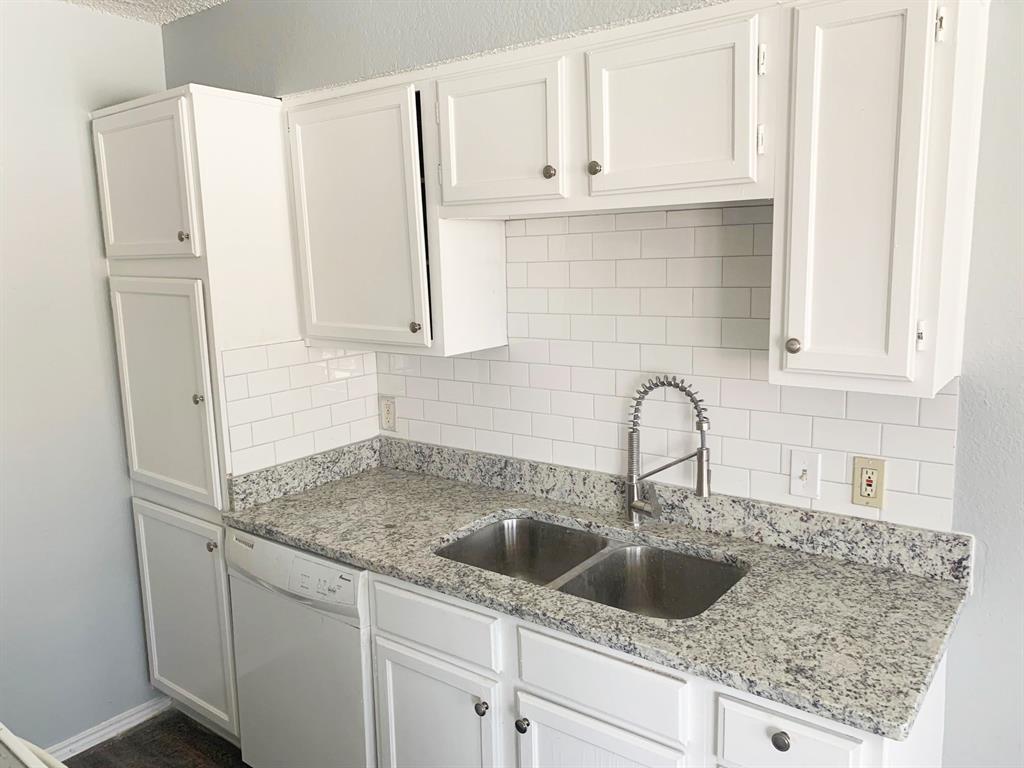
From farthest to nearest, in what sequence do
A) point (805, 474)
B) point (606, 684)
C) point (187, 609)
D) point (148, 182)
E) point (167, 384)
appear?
point (187, 609) → point (167, 384) → point (148, 182) → point (805, 474) → point (606, 684)

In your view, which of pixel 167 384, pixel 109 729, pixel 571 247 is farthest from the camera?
pixel 109 729

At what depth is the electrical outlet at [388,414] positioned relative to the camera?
2.87m

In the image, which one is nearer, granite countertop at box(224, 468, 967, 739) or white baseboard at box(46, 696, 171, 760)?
granite countertop at box(224, 468, 967, 739)

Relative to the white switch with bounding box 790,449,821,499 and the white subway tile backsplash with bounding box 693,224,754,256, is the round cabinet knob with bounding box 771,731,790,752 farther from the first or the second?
the white subway tile backsplash with bounding box 693,224,754,256

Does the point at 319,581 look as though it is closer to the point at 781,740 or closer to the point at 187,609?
the point at 187,609

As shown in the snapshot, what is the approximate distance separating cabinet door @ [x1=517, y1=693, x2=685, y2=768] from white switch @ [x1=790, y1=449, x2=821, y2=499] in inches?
28.4

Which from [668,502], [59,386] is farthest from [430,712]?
[59,386]

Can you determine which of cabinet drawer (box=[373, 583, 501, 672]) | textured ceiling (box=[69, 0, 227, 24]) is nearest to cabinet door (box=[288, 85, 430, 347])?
textured ceiling (box=[69, 0, 227, 24])

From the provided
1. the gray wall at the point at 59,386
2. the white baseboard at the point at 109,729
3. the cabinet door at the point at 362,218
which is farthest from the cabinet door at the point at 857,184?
the white baseboard at the point at 109,729

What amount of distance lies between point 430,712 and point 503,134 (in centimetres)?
149

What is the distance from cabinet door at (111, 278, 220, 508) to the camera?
2.46 m

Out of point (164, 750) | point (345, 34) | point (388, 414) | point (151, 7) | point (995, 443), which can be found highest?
point (151, 7)

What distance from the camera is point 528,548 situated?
2402 mm

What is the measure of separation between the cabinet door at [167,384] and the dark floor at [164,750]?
3.10ft
